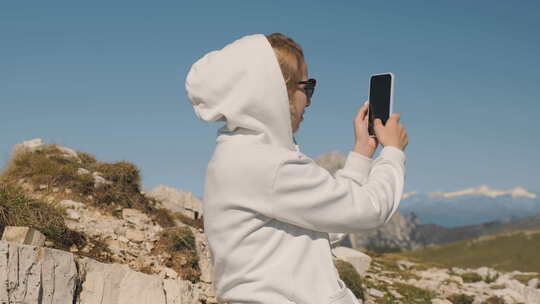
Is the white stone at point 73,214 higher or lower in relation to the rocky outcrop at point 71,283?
higher

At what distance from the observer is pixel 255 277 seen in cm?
293

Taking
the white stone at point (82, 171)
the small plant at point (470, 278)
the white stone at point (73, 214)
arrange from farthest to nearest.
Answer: the small plant at point (470, 278)
the white stone at point (82, 171)
the white stone at point (73, 214)

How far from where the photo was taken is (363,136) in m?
3.50

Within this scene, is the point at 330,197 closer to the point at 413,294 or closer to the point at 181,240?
the point at 181,240

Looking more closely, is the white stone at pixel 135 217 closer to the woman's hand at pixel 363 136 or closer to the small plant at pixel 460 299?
the small plant at pixel 460 299

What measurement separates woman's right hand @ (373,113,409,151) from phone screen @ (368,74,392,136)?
0.06 meters

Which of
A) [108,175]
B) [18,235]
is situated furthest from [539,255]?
[18,235]

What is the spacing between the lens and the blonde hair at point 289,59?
2998 mm

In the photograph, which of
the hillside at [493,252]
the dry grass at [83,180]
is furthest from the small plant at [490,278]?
the hillside at [493,252]

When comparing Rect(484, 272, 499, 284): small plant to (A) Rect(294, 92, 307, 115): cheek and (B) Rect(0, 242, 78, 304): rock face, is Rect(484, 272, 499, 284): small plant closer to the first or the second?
(B) Rect(0, 242, 78, 304): rock face

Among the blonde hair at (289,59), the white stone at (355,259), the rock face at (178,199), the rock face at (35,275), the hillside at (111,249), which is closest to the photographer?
the blonde hair at (289,59)

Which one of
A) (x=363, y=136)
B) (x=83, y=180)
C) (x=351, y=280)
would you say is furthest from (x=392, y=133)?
(x=83, y=180)

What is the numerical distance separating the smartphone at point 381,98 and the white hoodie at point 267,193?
528 mm

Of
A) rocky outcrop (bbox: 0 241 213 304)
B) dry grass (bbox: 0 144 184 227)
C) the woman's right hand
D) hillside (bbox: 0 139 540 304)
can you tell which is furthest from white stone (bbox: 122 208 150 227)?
the woman's right hand
